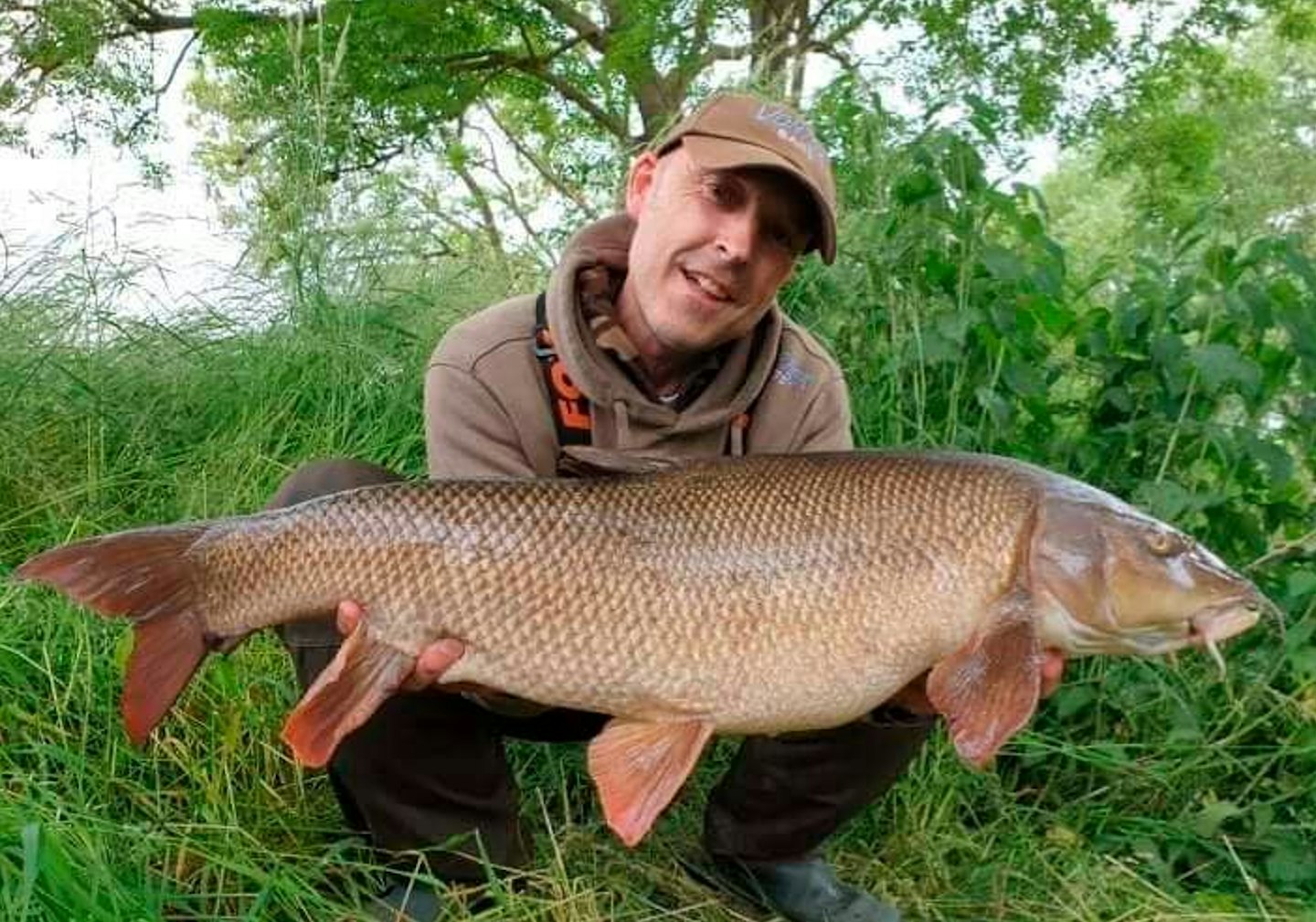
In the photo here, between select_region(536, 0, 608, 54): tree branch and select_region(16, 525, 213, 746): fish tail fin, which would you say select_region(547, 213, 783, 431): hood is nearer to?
select_region(16, 525, 213, 746): fish tail fin

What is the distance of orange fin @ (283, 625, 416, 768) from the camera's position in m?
1.70

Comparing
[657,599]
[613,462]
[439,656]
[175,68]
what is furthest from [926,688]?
[175,68]

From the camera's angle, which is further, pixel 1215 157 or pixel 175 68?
pixel 175 68

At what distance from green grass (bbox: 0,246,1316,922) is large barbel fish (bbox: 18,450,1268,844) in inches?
13.3

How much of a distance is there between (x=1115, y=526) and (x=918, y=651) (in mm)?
295

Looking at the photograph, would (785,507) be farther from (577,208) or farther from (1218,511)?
(577,208)

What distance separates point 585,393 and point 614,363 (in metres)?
0.09

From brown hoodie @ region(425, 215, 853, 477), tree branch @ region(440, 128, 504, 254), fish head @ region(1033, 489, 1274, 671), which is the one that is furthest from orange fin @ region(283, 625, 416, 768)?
tree branch @ region(440, 128, 504, 254)

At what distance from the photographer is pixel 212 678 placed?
2.36 m

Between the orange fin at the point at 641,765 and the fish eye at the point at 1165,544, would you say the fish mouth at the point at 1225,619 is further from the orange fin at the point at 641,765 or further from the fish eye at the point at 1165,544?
the orange fin at the point at 641,765

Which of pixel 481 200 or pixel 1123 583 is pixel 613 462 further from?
pixel 481 200

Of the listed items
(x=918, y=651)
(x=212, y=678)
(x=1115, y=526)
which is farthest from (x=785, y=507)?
(x=212, y=678)

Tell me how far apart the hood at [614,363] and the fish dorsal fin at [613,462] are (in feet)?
0.82

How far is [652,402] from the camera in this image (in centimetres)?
209
